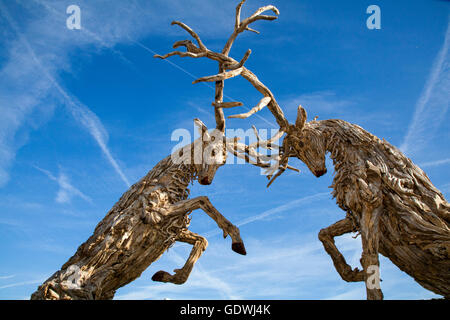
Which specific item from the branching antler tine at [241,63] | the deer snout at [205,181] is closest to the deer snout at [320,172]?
the deer snout at [205,181]

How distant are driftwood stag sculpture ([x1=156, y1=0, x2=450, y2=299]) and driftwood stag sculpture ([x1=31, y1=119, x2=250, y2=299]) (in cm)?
97

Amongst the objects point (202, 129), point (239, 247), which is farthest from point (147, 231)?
point (202, 129)

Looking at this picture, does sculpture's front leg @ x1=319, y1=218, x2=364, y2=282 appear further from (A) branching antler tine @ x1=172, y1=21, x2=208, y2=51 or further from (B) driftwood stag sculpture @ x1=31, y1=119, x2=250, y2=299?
(A) branching antler tine @ x1=172, y1=21, x2=208, y2=51

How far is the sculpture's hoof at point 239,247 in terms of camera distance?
5.81 meters

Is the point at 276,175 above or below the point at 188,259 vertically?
above

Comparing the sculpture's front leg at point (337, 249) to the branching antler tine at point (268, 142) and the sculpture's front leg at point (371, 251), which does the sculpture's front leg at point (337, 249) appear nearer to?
the sculpture's front leg at point (371, 251)

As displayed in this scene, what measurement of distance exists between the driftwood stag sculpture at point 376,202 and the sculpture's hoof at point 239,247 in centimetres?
120

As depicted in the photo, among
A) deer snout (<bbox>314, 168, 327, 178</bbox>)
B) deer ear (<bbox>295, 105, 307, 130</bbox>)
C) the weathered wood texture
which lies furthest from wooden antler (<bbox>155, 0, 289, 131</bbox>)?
the weathered wood texture

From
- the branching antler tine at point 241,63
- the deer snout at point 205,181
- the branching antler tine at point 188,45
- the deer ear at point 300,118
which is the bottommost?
the deer snout at point 205,181

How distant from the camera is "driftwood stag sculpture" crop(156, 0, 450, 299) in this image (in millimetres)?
5145

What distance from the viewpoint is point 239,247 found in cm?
581

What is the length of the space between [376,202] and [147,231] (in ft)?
9.97

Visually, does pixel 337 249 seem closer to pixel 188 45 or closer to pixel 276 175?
pixel 276 175
